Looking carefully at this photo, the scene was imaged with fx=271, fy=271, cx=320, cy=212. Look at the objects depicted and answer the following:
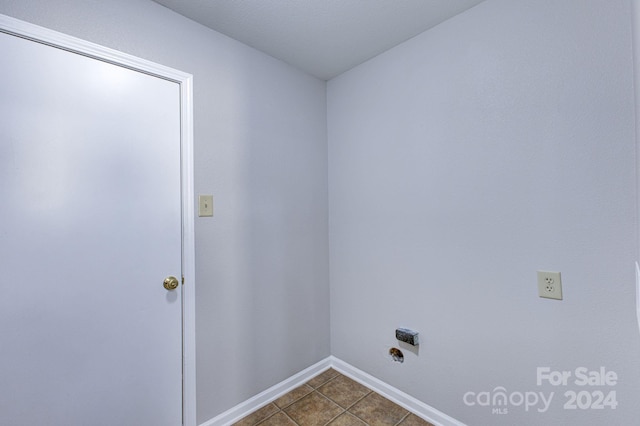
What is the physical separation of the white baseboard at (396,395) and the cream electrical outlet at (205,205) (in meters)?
1.56

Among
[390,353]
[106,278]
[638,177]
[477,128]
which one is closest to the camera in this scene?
[638,177]

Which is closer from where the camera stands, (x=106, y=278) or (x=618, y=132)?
(x=618, y=132)

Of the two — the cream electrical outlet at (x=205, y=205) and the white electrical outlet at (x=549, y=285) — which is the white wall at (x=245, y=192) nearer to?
the cream electrical outlet at (x=205, y=205)

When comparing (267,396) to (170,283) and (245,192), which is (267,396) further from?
(245,192)

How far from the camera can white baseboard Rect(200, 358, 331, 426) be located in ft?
5.29

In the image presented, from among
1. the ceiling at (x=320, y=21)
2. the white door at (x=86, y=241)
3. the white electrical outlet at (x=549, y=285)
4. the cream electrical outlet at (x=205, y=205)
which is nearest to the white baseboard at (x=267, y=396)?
the white door at (x=86, y=241)

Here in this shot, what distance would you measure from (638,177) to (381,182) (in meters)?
1.17

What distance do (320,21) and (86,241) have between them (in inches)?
64.7

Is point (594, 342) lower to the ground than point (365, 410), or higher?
higher

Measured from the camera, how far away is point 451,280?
1561 millimetres

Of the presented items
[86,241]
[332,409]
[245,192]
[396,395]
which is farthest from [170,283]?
[396,395]

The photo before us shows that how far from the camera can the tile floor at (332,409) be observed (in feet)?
5.34

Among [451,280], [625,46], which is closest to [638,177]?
[625,46]

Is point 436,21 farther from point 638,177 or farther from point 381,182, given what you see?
point 638,177
